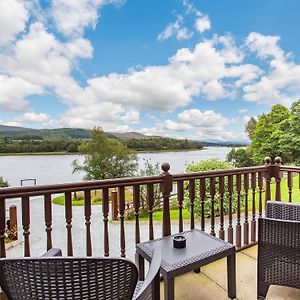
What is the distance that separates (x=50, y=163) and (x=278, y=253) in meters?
11.3

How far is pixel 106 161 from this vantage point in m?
22.1

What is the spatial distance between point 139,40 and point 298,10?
4.87 m

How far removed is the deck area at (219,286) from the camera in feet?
7.43

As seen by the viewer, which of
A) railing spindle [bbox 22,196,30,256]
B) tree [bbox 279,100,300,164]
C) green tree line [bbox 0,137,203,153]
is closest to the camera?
railing spindle [bbox 22,196,30,256]

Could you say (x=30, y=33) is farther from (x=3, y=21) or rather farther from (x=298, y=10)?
(x=298, y=10)

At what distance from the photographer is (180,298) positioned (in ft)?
7.38

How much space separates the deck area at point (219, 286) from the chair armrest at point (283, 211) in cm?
69

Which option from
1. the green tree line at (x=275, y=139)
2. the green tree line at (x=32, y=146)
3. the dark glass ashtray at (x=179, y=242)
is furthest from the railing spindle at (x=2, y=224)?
the green tree line at (x=275, y=139)

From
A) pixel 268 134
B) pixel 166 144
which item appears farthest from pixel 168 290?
pixel 268 134

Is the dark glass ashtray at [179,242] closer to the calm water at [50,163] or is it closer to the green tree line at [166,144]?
the calm water at [50,163]

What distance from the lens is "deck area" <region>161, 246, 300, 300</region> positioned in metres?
2.26

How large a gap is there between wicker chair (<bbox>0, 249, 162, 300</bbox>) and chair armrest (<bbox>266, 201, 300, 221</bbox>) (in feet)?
5.55

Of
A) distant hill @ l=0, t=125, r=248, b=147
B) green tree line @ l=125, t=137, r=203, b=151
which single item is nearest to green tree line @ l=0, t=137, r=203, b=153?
green tree line @ l=125, t=137, r=203, b=151

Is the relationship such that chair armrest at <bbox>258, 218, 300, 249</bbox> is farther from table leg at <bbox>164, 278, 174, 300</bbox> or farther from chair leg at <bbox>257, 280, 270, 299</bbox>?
table leg at <bbox>164, 278, 174, 300</bbox>
